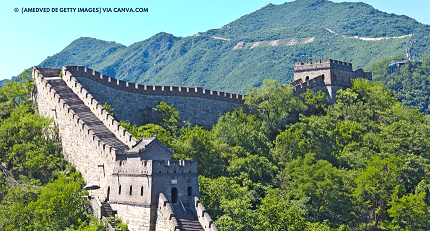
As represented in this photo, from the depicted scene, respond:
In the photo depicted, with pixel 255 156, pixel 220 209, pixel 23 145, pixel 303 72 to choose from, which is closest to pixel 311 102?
pixel 303 72

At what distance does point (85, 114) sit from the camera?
4697 centimetres

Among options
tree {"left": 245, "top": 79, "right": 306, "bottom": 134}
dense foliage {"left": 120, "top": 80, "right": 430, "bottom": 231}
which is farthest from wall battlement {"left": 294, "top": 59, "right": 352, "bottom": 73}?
tree {"left": 245, "top": 79, "right": 306, "bottom": 134}

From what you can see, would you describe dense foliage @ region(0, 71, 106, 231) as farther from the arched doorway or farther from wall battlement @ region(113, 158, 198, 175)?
the arched doorway

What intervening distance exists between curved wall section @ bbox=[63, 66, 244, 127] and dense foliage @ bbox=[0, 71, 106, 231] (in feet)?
18.9

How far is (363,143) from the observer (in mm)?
59438

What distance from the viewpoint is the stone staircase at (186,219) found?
34.0 metres

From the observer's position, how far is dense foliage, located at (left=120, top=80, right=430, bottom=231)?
42.2 m

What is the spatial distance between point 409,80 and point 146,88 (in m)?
113

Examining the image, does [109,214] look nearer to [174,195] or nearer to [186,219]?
[174,195]

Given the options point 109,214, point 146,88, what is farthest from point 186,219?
point 146,88

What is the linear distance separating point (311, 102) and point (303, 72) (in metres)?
6.64

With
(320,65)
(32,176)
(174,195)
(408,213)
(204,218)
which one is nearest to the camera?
(204,218)

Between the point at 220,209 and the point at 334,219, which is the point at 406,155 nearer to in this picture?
the point at 334,219

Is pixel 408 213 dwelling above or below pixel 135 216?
below
